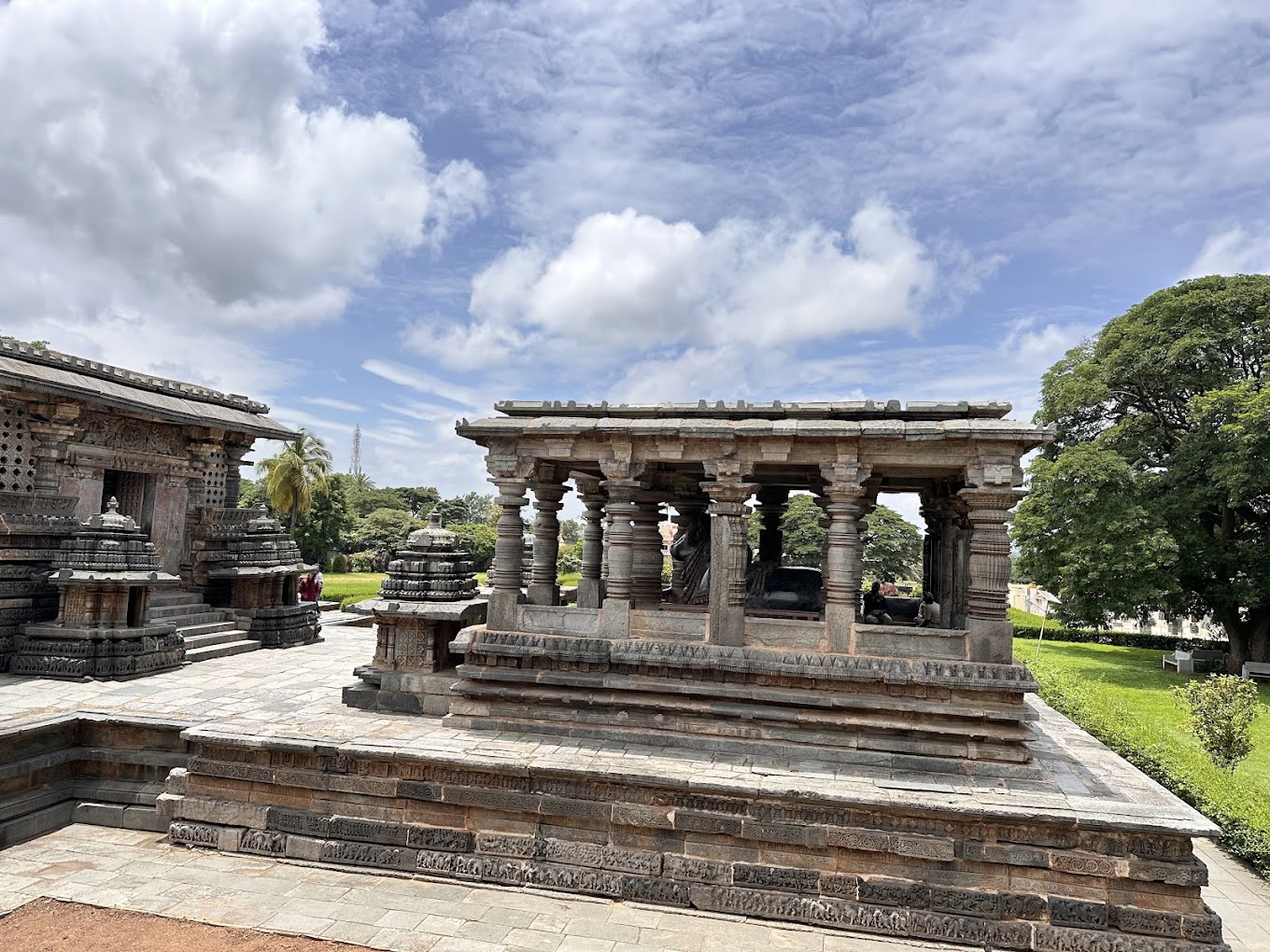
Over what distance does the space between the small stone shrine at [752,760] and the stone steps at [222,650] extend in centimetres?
570

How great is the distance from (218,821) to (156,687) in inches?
148

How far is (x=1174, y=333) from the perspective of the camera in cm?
2141

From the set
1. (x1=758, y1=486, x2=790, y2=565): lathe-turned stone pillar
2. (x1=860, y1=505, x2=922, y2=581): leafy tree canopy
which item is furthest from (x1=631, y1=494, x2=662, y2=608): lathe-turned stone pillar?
(x1=860, y1=505, x2=922, y2=581): leafy tree canopy

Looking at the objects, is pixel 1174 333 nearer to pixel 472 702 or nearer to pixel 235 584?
pixel 472 702

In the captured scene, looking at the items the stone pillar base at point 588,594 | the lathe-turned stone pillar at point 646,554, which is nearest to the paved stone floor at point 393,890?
the stone pillar base at point 588,594

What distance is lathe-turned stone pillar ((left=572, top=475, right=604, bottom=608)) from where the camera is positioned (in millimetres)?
11672

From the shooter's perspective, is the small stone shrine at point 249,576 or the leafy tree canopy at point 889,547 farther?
the leafy tree canopy at point 889,547

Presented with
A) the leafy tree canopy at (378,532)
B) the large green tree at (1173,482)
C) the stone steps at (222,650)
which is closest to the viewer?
the stone steps at (222,650)

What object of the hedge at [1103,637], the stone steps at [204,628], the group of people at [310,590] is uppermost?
the group of people at [310,590]

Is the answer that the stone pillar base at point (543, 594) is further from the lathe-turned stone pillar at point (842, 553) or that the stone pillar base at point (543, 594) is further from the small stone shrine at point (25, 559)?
the small stone shrine at point (25, 559)

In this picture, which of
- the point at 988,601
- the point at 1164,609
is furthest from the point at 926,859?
the point at 1164,609

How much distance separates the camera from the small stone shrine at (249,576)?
1480 cm

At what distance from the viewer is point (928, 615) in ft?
33.8

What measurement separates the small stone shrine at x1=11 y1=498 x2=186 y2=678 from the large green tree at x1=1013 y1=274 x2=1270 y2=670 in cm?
2213
